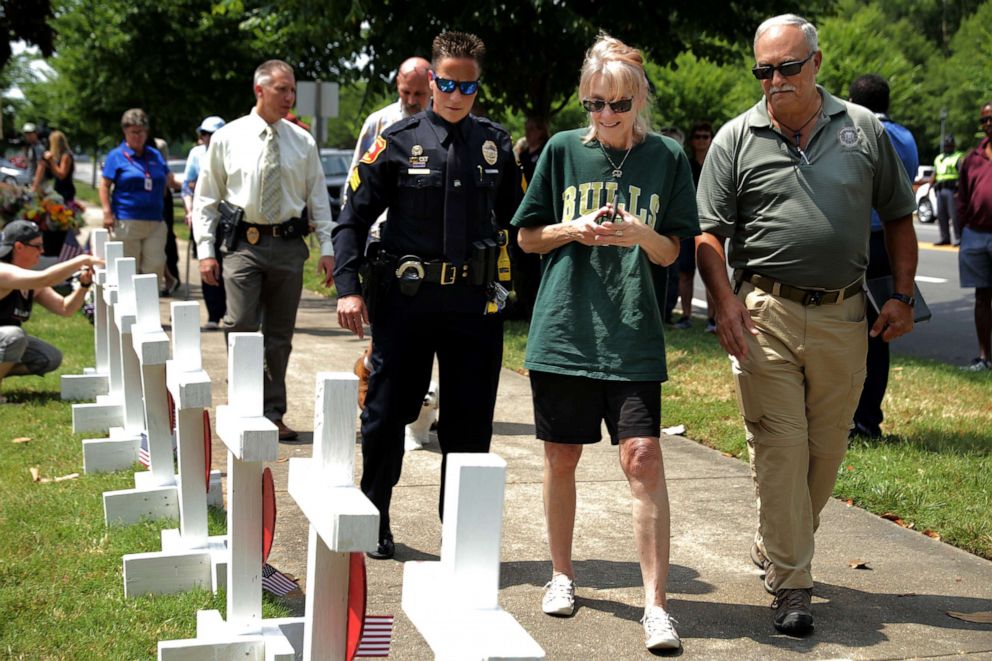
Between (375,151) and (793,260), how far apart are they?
64.8 inches

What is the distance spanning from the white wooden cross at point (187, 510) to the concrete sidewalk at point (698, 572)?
1.10 ft

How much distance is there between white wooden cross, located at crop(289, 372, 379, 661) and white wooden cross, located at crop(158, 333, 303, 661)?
0.52 metres

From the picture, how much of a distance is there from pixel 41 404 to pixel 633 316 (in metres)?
5.40

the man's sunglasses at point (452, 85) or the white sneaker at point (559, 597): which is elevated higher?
the man's sunglasses at point (452, 85)

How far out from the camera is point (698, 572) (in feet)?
16.6

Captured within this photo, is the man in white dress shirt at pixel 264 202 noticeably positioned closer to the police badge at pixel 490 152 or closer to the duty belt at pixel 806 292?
the police badge at pixel 490 152

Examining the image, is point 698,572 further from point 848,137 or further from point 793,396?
point 848,137

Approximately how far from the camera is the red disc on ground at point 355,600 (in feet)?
9.35

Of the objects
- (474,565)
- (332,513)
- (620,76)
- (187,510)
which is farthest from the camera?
(187,510)

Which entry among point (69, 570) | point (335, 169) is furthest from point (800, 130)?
point (335, 169)

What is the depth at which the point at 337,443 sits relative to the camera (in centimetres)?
279

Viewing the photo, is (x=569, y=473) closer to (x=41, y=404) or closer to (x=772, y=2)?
(x=41, y=404)

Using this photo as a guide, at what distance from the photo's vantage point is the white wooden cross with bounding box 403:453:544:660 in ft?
6.36

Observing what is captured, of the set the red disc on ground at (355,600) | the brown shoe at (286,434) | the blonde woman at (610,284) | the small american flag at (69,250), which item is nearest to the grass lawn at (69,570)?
the brown shoe at (286,434)
